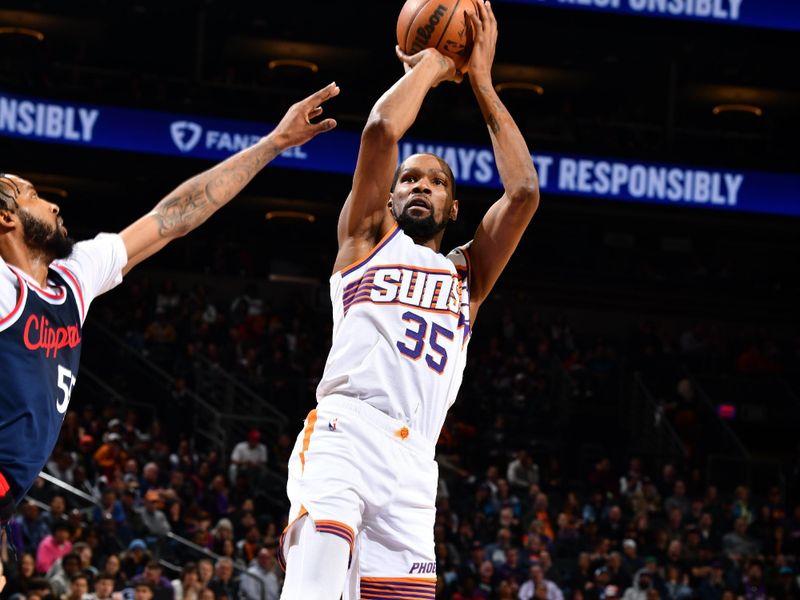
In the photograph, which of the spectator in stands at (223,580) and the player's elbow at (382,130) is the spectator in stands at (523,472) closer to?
the spectator in stands at (223,580)

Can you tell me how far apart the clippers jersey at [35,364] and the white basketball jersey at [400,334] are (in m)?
1.06

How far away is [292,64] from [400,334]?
23025 millimetres

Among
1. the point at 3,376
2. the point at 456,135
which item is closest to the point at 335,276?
the point at 3,376

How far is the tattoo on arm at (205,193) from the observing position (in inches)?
187

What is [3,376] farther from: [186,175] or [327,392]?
[186,175]

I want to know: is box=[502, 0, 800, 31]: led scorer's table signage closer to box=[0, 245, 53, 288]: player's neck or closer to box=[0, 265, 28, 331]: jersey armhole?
box=[0, 245, 53, 288]: player's neck

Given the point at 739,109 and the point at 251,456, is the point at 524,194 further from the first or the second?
the point at 739,109

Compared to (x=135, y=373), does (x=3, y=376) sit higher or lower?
lower

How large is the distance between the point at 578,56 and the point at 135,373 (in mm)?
11739

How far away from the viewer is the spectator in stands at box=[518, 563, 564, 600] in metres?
13.8

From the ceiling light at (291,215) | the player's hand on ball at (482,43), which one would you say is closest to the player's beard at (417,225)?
the player's hand on ball at (482,43)

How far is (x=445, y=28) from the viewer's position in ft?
18.3

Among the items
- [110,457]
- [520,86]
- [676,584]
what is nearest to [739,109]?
[520,86]

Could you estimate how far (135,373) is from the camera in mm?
19062
